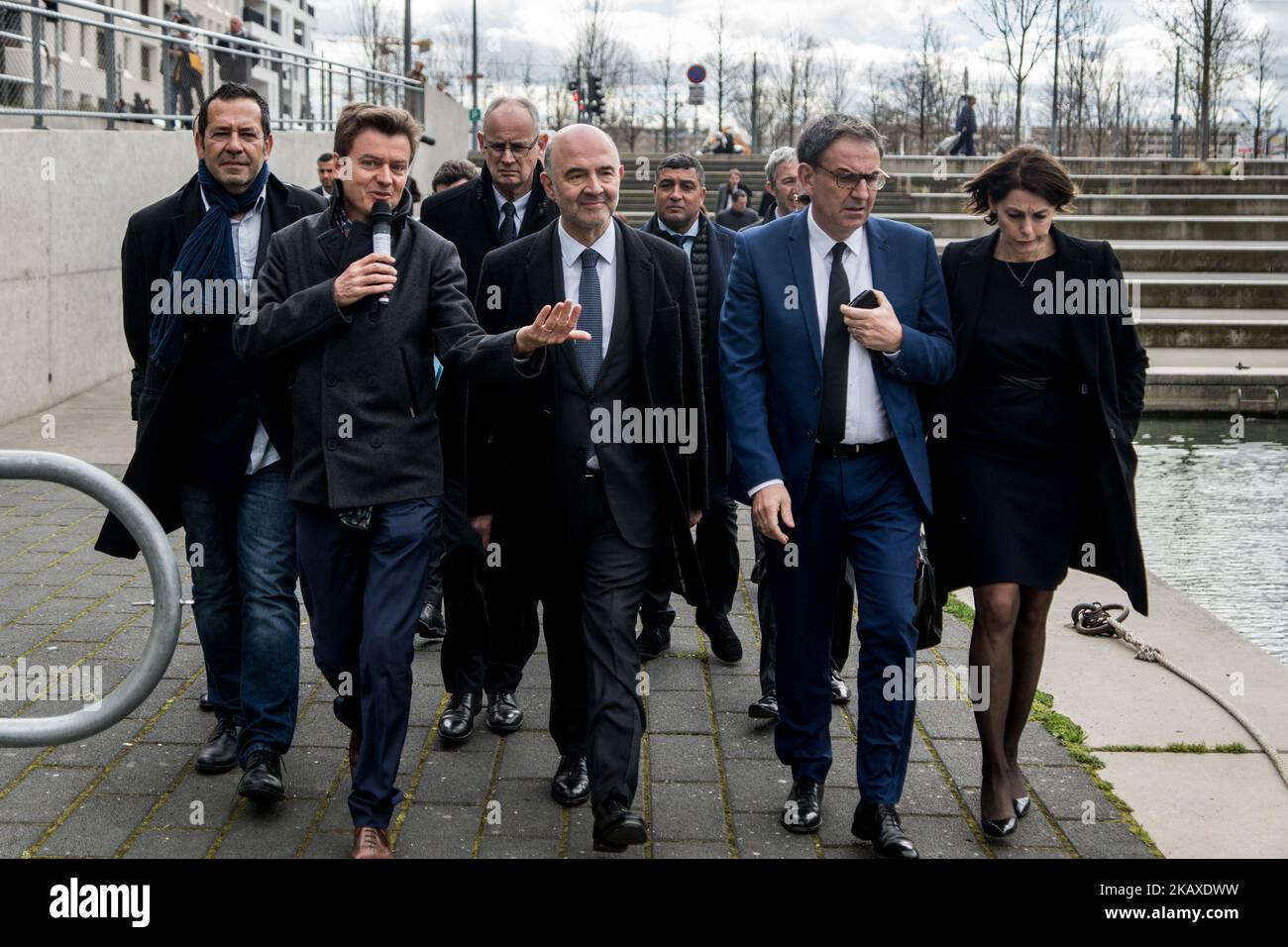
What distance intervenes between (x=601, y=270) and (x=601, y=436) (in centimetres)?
52

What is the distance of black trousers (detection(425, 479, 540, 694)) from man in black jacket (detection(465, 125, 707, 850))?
63cm

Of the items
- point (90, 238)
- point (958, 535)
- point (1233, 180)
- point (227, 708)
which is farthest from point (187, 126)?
point (1233, 180)

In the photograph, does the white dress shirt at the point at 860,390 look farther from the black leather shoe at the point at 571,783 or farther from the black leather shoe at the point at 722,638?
the black leather shoe at the point at 722,638

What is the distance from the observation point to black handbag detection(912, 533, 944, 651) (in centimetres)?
447

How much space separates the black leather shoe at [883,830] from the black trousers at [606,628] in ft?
2.19

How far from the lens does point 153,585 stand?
142 inches

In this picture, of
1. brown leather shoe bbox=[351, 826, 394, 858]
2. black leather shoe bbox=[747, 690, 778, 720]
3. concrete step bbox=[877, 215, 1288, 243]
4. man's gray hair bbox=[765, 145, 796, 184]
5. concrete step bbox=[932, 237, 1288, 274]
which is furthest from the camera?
concrete step bbox=[877, 215, 1288, 243]

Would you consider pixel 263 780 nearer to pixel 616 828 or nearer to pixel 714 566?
pixel 616 828

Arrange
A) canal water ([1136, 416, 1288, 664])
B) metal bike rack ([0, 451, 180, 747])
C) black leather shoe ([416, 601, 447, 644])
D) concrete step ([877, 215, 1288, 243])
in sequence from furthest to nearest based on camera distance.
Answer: concrete step ([877, 215, 1288, 243]) → canal water ([1136, 416, 1288, 664]) → black leather shoe ([416, 601, 447, 644]) → metal bike rack ([0, 451, 180, 747])

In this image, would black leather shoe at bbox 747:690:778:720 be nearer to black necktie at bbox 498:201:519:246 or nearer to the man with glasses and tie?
the man with glasses and tie

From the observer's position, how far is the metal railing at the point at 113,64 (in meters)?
12.2

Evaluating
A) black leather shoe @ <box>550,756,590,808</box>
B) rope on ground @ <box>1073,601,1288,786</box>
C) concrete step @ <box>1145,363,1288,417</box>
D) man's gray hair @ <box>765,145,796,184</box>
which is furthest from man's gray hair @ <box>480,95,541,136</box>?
concrete step @ <box>1145,363,1288,417</box>

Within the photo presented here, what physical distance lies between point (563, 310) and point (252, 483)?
1376 mm

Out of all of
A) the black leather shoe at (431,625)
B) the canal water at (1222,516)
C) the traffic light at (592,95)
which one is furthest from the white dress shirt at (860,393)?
the traffic light at (592,95)
